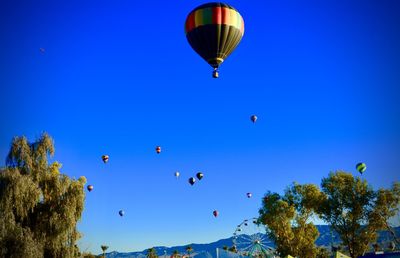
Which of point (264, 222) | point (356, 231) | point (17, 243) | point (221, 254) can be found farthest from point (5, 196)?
point (221, 254)

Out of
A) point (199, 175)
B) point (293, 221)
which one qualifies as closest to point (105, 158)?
point (199, 175)

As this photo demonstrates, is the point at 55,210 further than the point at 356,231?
No

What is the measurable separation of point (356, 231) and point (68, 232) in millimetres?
32657

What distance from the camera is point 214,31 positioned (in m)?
32.0

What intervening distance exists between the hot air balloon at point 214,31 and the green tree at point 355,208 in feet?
76.6

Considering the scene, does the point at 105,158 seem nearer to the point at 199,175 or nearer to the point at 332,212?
the point at 199,175

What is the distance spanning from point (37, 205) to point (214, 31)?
1715 cm

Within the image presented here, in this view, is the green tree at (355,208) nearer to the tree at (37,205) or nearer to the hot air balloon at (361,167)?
the hot air balloon at (361,167)

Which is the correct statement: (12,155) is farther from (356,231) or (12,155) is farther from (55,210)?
(356,231)

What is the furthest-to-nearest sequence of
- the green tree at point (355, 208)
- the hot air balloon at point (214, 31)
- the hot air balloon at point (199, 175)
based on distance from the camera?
the hot air balloon at point (199, 175) < the green tree at point (355, 208) < the hot air balloon at point (214, 31)

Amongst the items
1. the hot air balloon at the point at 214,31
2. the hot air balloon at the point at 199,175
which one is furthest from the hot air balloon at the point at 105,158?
the hot air balloon at the point at 214,31

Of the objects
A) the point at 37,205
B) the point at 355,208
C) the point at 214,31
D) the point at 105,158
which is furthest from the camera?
the point at 105,158

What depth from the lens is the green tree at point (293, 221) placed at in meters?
50.0

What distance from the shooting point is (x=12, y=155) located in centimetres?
2961
